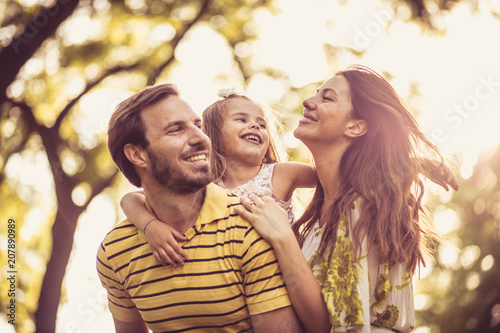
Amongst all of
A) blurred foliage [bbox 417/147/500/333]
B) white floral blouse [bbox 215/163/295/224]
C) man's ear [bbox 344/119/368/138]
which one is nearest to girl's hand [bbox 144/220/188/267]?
white floral blouse [bbox 215/163/295/224]

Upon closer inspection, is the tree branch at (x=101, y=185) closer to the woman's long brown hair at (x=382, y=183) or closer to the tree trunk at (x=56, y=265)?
the tree trunk at (x=56, y=265)

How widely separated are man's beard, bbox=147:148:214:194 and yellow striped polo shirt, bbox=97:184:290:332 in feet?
Answer: 0.52

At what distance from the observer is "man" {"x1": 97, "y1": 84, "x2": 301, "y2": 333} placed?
2963 millimetres

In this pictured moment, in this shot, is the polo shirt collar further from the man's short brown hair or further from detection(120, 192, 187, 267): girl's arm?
the man's short brown hair

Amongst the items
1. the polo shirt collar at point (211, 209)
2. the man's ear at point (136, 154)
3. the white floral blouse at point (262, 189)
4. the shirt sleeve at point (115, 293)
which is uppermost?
the man's ear at point (136, 154)

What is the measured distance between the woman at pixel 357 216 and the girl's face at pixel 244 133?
503 mm

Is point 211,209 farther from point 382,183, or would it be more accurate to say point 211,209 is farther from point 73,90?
point 73,90

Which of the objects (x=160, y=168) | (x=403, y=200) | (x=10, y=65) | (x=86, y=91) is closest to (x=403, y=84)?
(x=86, y=91)

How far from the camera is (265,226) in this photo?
9.91 feet

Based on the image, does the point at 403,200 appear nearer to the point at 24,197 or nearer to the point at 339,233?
the point at 339,233

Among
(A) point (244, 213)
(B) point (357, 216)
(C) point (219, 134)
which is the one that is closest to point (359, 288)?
(B) point (357, 216)

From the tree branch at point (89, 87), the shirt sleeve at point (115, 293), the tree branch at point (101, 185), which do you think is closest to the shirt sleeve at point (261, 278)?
the shirt sleeve at point (115, 293)

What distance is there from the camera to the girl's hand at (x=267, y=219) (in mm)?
2979

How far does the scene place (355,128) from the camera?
3.83 metres
